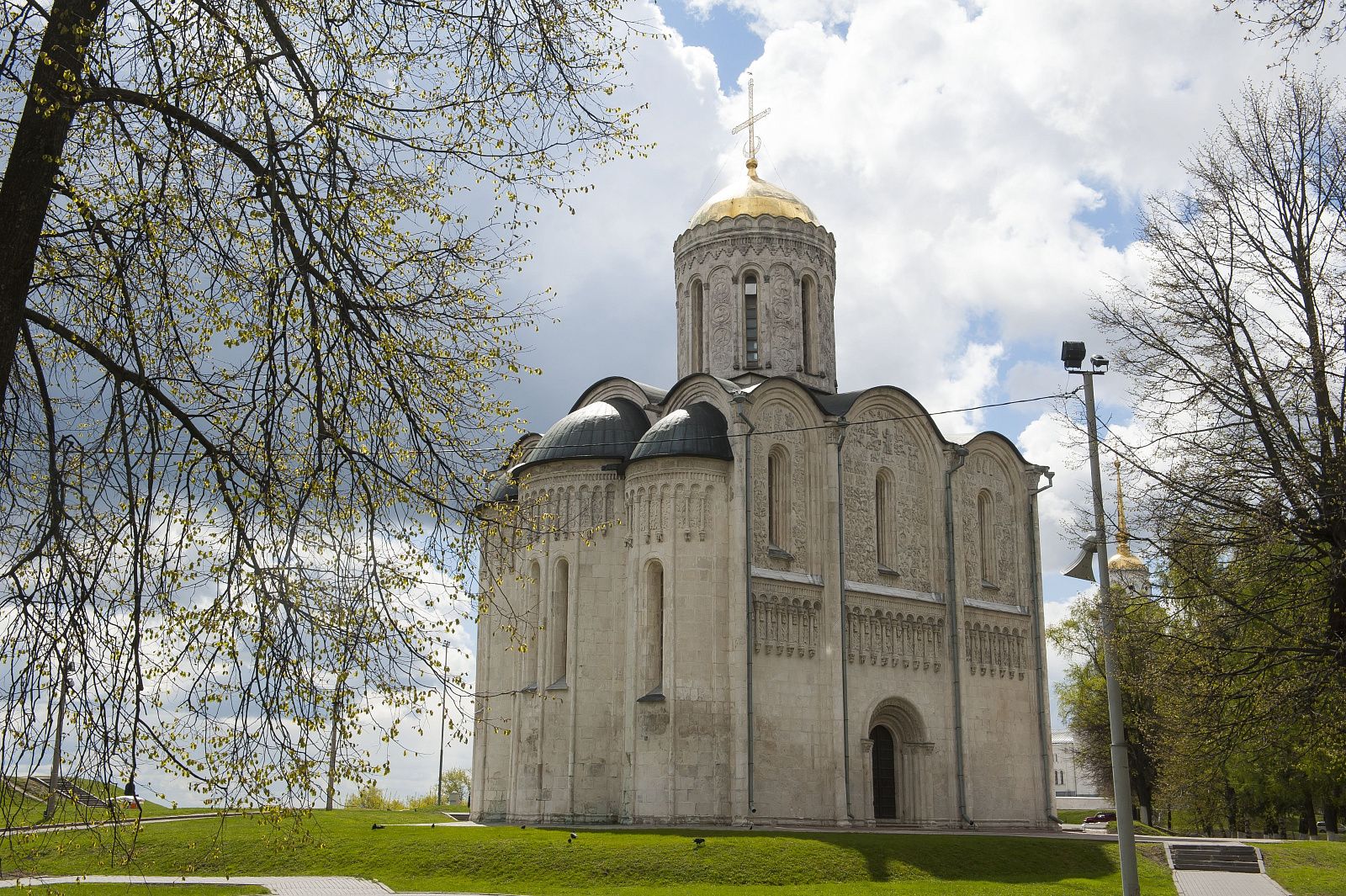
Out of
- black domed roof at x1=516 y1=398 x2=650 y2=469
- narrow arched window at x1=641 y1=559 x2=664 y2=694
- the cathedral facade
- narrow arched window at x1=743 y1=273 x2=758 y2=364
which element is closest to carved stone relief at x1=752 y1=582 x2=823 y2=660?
the cathedral facade

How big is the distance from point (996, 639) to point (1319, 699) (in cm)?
1662

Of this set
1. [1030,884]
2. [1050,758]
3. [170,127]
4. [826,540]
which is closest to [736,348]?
[826,540]

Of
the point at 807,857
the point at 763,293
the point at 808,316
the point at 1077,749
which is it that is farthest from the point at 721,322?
the point at 1077,749

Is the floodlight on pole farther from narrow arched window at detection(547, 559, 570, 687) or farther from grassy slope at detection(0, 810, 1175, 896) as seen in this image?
narrow arched window at detection(547, 559, 570, 687)

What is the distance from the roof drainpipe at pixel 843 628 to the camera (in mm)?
25906

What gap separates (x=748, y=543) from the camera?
25.5 m

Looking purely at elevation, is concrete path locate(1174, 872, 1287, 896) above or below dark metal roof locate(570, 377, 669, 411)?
below

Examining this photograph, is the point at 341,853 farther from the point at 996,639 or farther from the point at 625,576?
the point at 996,639

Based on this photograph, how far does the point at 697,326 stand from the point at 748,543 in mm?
8905

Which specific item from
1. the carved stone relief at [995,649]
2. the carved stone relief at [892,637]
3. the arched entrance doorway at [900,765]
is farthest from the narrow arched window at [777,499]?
the carved stone relief at [995,649]

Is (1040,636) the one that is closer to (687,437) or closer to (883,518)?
(883,518)

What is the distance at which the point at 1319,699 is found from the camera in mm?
14492

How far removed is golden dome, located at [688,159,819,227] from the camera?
32.3 meters

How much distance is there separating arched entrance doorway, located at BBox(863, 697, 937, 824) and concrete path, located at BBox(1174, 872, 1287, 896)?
20.9 ft
